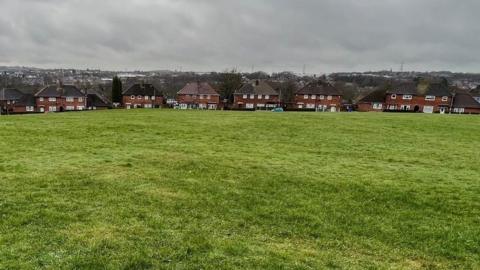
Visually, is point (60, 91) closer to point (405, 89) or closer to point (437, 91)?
point (405, 89)

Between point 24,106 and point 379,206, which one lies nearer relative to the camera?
point 379,206

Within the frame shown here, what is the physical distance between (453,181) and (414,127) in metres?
21.2

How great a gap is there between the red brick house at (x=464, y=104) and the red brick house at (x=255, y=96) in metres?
37.6

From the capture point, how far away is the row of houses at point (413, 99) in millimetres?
89125

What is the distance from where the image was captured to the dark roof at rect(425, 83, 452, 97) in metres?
89.9

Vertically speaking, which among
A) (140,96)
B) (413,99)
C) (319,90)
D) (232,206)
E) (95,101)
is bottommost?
(95,101)

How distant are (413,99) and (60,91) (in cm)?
7570

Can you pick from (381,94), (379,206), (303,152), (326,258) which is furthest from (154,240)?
(381,94)

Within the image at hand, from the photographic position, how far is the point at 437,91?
90.3 metres

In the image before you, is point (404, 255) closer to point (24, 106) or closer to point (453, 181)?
point (453, 181)

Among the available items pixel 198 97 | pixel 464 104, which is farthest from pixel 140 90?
pixel 464 104

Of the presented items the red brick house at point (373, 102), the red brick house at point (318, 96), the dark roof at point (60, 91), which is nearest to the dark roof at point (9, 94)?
the dark roof at point (60, 91)

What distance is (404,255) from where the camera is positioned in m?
8.71

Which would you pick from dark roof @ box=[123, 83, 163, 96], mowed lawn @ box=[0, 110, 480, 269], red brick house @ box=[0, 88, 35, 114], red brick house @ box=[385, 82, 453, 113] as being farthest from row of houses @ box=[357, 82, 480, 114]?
mowed lawn @ box=[0, 110, 480, 269]
